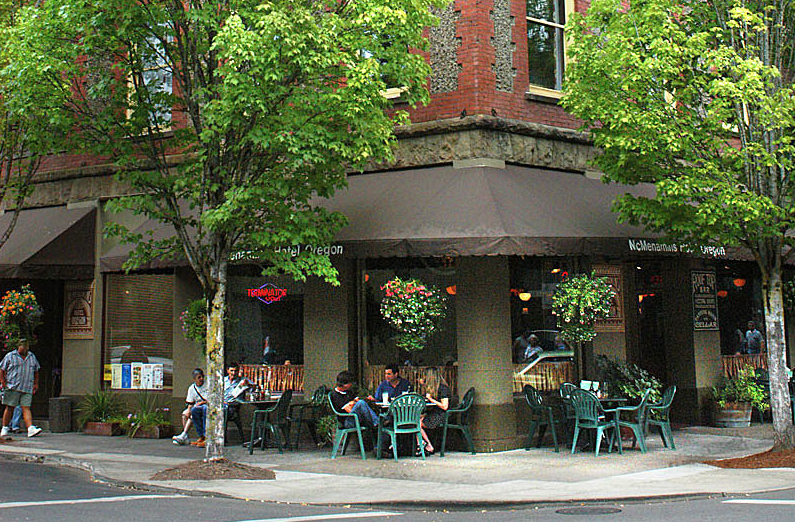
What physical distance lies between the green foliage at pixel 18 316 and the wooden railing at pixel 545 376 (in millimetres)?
9302

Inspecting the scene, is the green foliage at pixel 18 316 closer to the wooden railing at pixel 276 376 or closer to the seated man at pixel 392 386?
the wooden railing at pixel 276 376

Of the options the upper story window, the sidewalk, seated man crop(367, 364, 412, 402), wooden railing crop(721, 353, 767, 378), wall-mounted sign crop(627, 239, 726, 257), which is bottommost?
the sidewalk

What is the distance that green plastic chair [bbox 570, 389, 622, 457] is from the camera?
44.1 feet

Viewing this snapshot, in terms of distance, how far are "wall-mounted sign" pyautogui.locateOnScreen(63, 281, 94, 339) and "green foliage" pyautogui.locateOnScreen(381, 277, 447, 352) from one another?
7.60 meters

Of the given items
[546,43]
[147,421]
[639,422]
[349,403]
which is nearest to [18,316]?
[147,421]

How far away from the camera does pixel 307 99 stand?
1209 centimetres

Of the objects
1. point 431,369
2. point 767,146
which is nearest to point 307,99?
point 431,369

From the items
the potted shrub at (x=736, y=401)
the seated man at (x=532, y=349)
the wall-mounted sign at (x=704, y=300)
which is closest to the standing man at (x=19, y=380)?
the seated man at (x=532, y=349)

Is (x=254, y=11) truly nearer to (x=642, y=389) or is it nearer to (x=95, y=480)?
(x=95, y=480)

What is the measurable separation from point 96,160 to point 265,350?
6.01 meters

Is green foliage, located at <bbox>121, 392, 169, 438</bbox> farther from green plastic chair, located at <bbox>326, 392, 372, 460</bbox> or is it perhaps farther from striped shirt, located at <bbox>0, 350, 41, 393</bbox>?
green plastic chair, located at <bbox>326, 392, 372, 460</bbox>

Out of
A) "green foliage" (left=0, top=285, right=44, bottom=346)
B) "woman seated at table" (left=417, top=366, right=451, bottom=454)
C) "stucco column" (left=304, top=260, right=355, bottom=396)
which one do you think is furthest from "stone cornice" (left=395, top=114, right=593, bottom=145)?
"green foliage" (left=0, top=285, right=44, bottom=346)

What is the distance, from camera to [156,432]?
679 inches

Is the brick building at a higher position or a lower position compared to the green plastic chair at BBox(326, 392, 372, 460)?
higher
